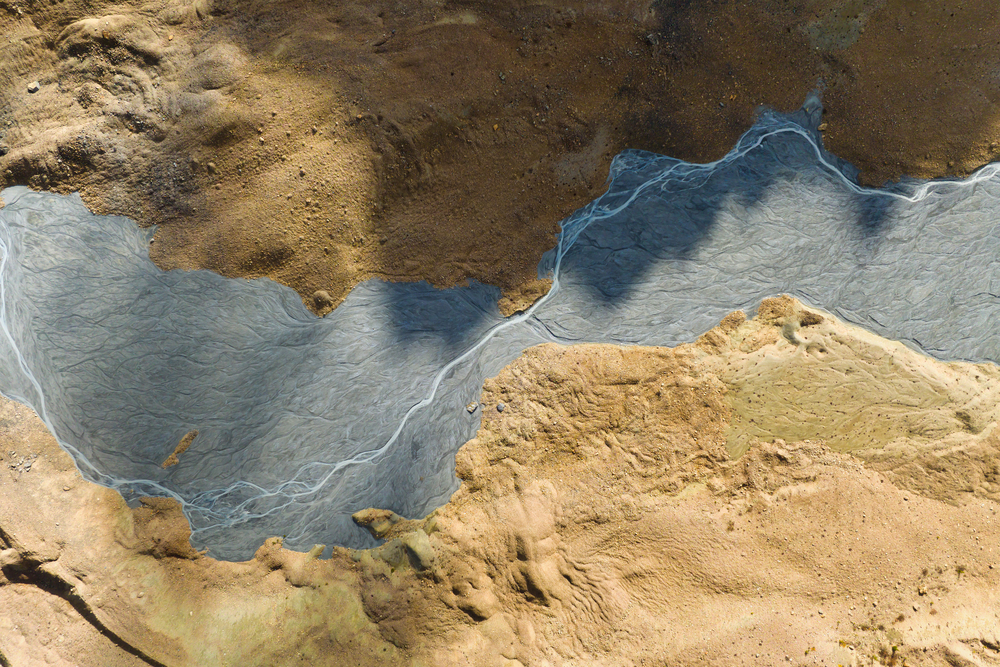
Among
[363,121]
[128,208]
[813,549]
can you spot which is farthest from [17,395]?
[813,549]

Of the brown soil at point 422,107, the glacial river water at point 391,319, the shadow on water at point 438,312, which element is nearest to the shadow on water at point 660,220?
the glacial river water at point 391,319

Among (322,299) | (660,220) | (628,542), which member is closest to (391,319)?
(322,299)

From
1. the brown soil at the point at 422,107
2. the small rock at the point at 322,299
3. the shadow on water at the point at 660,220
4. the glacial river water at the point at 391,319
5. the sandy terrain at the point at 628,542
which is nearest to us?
the sandy terrain at the point at 628,542

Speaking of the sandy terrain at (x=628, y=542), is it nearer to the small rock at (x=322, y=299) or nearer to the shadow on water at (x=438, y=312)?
the shadow on water at (x=438, y=312)

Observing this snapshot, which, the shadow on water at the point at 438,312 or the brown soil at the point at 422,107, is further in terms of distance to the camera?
the shadow on water at the point at 438,312

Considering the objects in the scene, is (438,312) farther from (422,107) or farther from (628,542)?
(628,542)
